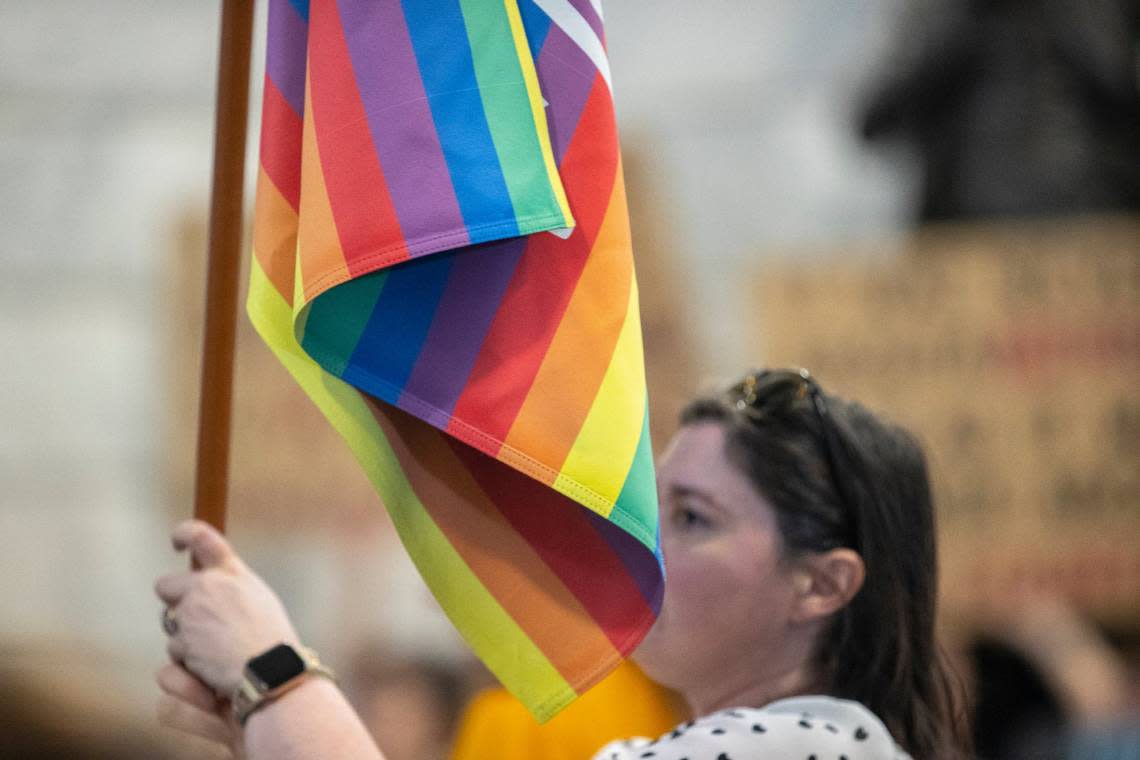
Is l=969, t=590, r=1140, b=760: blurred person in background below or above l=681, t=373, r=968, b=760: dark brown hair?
below

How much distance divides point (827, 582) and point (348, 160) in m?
0.76

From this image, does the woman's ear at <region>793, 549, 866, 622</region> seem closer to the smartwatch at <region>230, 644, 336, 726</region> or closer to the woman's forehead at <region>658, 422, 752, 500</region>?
the woman's forehead at <region>658, 422, 752, 500</region>

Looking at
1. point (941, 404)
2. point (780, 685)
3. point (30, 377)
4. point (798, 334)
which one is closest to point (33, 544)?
point (30, 377)

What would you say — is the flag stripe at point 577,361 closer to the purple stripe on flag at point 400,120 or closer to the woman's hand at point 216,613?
the purple stripe on flag at point 400,120

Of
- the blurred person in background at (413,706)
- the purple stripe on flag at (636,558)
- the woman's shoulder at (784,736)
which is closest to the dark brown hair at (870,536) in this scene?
the woman's shoulder at (784,736)

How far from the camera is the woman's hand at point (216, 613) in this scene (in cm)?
154

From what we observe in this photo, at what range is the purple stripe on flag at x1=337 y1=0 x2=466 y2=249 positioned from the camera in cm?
134

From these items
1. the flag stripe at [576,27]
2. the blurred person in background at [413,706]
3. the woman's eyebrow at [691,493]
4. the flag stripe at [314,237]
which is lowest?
the blurred person in background at [413,706]

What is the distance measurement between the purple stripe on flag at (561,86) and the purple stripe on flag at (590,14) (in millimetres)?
35

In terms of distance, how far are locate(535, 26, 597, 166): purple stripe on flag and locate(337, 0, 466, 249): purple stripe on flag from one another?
0.41ft

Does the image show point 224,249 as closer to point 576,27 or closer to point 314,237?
point 314,237

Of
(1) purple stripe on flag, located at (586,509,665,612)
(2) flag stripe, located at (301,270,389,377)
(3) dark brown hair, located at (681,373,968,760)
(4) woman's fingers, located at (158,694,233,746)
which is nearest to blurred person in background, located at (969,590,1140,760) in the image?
(3) dark brown hair, located at (681,373,968,760)

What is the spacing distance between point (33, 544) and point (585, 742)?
10.9ft

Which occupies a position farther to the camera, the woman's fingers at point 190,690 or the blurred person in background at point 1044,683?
the blurred person in background at point 1044,683
